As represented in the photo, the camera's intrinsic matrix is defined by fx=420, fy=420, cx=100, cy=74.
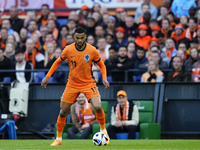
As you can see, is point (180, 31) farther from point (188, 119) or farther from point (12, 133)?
point (12, 133)

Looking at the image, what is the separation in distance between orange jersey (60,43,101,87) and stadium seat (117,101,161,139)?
3076mm

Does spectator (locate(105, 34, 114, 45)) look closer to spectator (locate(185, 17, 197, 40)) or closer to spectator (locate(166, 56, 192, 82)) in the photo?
spectator (locate(185, 17, 197, 40))

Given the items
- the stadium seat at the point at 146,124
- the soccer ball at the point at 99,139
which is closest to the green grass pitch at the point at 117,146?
the soccer ball at the point at 99,139

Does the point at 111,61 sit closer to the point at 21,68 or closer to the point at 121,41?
the point at 121,41

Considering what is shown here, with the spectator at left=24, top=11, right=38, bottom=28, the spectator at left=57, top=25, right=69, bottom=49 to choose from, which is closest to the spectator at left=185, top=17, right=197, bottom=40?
the spectator at left=57, top=25, right=69, bottom=49

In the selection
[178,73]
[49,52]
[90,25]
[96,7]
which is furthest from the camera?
[96,7]

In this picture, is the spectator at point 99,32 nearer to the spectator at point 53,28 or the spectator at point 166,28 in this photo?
the spectator at point 53,28

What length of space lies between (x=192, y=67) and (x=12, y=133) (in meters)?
5.32

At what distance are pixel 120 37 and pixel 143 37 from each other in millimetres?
774

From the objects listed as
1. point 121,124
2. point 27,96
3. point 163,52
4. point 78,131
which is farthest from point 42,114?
point 163,52

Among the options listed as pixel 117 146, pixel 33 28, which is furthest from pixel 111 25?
pixel 117 146

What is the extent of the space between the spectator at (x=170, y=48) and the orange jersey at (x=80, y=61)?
506 cm

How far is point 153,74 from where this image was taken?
38.7 ft

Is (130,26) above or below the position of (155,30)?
above
